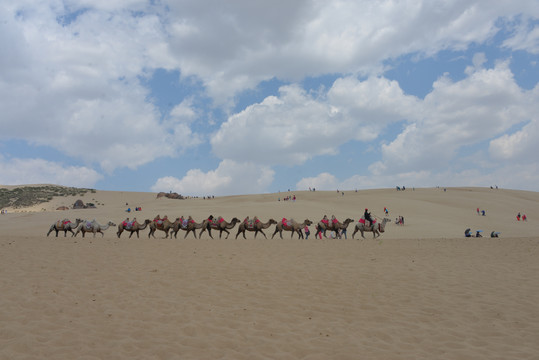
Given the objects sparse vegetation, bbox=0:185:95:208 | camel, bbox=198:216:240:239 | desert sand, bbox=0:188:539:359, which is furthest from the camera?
sparse vegetation, bbox=0:185:95:208

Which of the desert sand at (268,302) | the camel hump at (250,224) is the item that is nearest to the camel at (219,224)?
the camel hump at (250,224)

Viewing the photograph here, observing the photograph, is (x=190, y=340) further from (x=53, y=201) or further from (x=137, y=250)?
(x=53, y=201)

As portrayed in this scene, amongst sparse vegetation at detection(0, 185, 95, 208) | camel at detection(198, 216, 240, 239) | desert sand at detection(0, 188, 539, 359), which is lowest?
desert sand at detection(0, 188, 539, 359)

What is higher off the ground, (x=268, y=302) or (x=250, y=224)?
(x=250, y=224)

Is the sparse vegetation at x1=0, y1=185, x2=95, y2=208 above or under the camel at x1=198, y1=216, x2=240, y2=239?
above

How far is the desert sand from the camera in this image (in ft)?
19.7

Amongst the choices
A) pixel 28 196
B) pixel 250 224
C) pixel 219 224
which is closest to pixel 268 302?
pixel 250 224

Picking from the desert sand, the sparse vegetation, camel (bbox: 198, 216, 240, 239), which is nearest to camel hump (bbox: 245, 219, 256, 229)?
camel (bbox: 198, 216, 240, 239)

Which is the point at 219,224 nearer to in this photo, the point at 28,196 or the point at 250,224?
the point at 250,224

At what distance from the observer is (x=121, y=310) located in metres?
7.81

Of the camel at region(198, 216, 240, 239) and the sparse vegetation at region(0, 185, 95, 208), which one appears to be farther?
the sparse vegetation at region(0, 185, 95, 208)

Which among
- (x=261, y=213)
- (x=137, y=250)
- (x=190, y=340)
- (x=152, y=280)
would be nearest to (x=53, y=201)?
(x=261, y=213)

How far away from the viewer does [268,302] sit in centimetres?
854

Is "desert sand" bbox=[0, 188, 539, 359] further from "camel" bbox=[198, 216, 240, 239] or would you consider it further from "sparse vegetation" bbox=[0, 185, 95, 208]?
"sparse vegetation" bbox=[0, 185, 95, 208]
